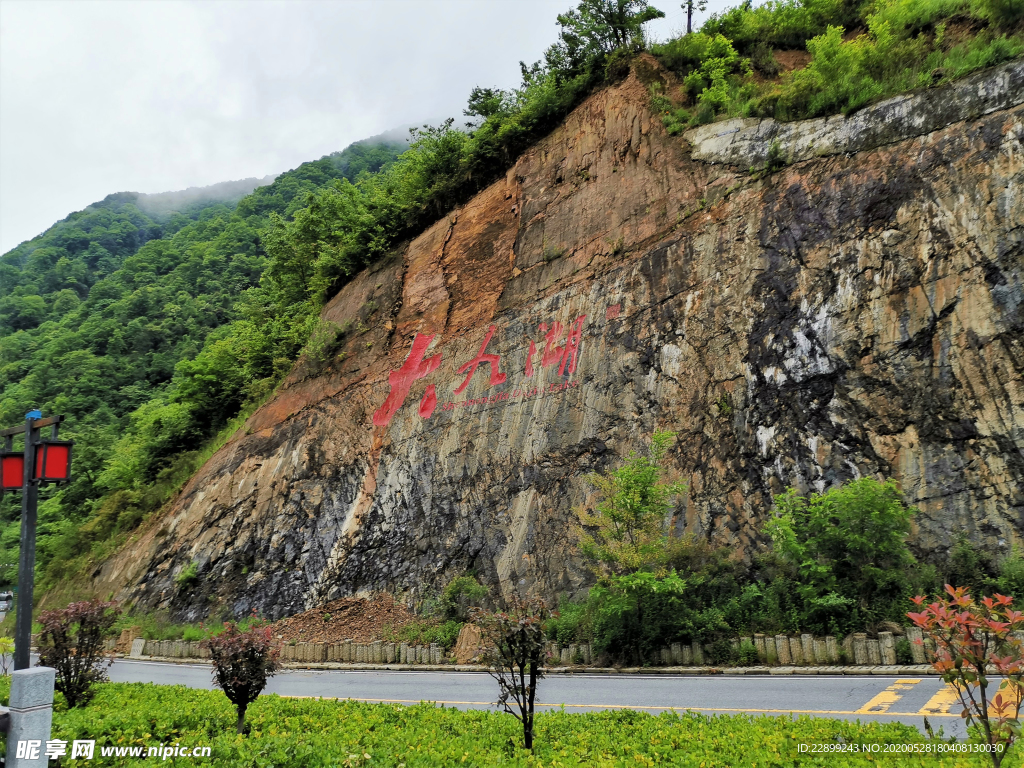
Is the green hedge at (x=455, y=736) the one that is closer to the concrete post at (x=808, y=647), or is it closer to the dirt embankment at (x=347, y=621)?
the concrete post at (x=808, y=647)

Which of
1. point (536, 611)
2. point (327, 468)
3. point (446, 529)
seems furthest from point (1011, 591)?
point (327, 468)

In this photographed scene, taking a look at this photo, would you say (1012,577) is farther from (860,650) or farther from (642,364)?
(642,364)

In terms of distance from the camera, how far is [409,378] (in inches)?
868

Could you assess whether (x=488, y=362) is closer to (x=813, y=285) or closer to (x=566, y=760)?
(x=813, y=285)

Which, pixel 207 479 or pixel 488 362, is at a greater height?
pixel 488 362

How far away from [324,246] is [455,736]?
86.4 ft

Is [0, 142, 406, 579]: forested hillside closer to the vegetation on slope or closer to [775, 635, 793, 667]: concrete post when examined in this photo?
the vegetation on slope

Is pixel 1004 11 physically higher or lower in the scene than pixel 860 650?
higher

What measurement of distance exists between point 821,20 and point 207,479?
1095 inches

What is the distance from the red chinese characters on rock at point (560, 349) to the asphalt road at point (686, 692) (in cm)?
861

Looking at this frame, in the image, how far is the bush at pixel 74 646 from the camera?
8781mm

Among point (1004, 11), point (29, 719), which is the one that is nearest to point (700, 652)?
point (29, 719)

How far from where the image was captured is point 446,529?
1831 centimetres

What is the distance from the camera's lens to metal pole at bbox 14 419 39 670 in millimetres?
5402
